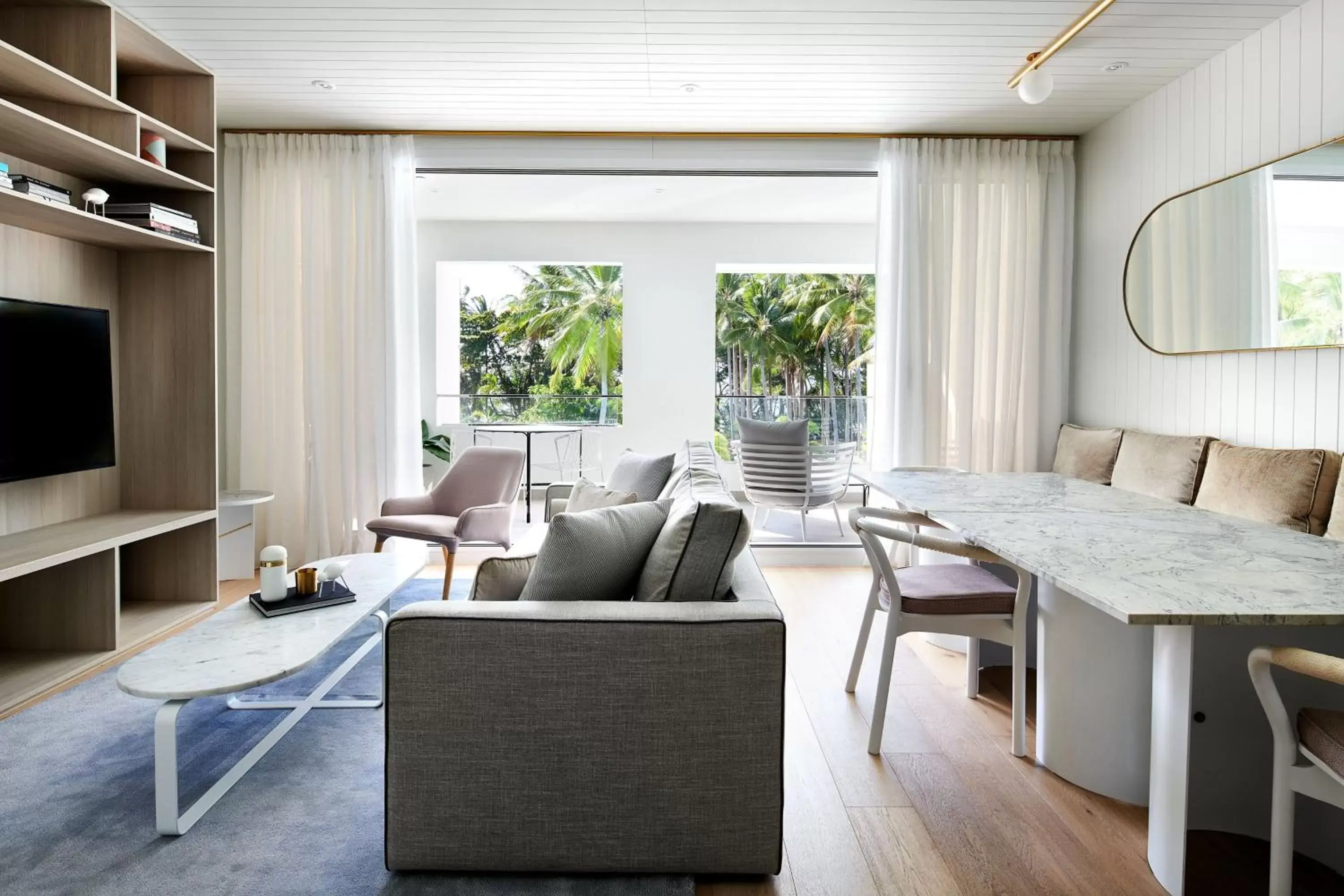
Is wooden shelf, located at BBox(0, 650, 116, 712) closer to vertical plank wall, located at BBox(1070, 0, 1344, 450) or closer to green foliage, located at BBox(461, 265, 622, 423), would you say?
vertical plank wall, located at BBox(1070, 0, 1344, 450)

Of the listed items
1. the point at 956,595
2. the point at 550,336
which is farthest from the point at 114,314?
the point at 550,336

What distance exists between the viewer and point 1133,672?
6.77 ft

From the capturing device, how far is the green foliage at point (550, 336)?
995 centimetres

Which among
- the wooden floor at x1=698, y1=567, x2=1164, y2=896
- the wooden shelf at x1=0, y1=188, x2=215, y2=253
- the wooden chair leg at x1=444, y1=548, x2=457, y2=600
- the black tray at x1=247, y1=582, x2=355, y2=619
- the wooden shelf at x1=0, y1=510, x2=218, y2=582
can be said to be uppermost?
the wooden shelf at x1=0, y1=188, x2=215, y2=253

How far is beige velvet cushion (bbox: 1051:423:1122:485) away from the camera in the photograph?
387 cm

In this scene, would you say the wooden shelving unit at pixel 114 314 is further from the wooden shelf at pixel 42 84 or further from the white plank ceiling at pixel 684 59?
the white plank ceiling at pixel 684 59

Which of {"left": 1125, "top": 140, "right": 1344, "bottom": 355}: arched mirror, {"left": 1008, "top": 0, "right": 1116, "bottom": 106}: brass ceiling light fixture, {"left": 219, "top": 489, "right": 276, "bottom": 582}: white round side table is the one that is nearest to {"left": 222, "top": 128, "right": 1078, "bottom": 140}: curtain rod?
{"left": 1125, "top": 140, "right": 1344, "bottom": 355}: arched mirror

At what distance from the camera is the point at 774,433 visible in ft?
16.2

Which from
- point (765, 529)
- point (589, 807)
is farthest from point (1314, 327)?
point (765, 529)

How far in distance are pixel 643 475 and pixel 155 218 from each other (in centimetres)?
221

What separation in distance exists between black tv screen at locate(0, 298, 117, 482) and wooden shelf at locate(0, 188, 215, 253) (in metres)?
0.29

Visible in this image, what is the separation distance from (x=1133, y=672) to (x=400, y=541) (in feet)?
12.1

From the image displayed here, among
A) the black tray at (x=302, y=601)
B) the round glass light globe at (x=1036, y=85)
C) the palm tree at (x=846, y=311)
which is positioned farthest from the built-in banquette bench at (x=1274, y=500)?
the palm tree at (x=846, y=311)

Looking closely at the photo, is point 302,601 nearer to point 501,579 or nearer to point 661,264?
point 501,579
